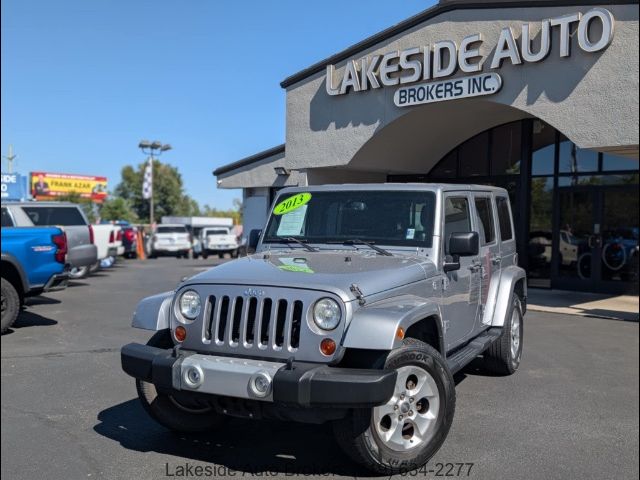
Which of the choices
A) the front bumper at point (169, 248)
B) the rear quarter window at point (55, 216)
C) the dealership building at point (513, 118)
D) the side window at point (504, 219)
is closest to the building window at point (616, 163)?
the dealership building at point (513, 118)

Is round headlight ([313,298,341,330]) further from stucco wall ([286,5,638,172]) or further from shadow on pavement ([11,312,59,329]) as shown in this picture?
stucco wall ([286,5,638,172])

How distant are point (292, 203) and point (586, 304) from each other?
8.27 metres

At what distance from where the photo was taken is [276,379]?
11.3ft

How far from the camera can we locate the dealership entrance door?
12820 millimetres

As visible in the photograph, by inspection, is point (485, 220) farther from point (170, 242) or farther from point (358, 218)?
point (170, 242)

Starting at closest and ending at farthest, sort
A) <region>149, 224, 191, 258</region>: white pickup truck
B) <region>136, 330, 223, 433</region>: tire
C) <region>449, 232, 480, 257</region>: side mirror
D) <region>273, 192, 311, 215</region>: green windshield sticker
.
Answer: <region>136, 330, 223, 433</region>: tire → <region>449, 232, 480, 257</region>: side mirror → <region>273, 192, 311, 215</region>: green windshield sticker → <region>149, 224, 191, 258</region>: white pickup truck

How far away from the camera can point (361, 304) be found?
3.75 m

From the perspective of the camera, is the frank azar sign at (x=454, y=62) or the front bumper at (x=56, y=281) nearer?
the front bumper at (x=56, y=281)

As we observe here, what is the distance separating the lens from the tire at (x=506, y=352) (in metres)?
6.04

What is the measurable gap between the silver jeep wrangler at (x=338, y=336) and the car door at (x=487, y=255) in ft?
2.63

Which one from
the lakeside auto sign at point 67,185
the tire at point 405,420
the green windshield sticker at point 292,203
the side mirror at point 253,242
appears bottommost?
the tire at point 405,420

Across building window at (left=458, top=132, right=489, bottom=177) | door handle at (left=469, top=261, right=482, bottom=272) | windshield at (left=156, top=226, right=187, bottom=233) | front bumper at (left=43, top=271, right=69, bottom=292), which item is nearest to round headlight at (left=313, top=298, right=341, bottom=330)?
door handle at (left=469, top=261, right=482, bottom=272)

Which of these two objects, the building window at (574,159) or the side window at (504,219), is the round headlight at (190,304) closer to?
the side window at (504,219)

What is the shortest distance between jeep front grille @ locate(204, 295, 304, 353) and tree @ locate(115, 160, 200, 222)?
62.6 metres
